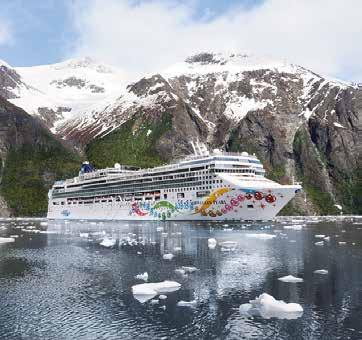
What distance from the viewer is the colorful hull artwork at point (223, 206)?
114 m

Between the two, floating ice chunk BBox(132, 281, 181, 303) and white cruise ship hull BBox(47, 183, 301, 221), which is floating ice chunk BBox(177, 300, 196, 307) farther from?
white cruise ship hull BBox(47, 183, 301, 221)

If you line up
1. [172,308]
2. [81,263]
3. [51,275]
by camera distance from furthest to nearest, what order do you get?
[81,263], [51,275], [172,308]

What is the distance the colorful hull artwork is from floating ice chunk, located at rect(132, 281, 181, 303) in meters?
76.5

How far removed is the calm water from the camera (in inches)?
1108

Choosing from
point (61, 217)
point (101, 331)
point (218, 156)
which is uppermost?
point (218, 156)

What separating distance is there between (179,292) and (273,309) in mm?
8684

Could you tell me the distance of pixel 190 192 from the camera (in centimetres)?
12838

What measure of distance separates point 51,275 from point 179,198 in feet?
289

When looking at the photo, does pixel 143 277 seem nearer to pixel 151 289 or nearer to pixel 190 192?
pixel 151 289

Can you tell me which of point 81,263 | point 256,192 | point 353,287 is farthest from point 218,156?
point 353,287

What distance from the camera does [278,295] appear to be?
35.7m

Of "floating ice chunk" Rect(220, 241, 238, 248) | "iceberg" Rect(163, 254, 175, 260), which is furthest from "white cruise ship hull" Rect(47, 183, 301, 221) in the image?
"iceberg" Rect(163, 254, 175, 260)

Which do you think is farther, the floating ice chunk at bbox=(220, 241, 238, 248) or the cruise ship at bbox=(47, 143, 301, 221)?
the cruise ship at bbox=(47, 143, 301, 221)

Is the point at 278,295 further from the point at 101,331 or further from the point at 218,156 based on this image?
the point at 218,156
